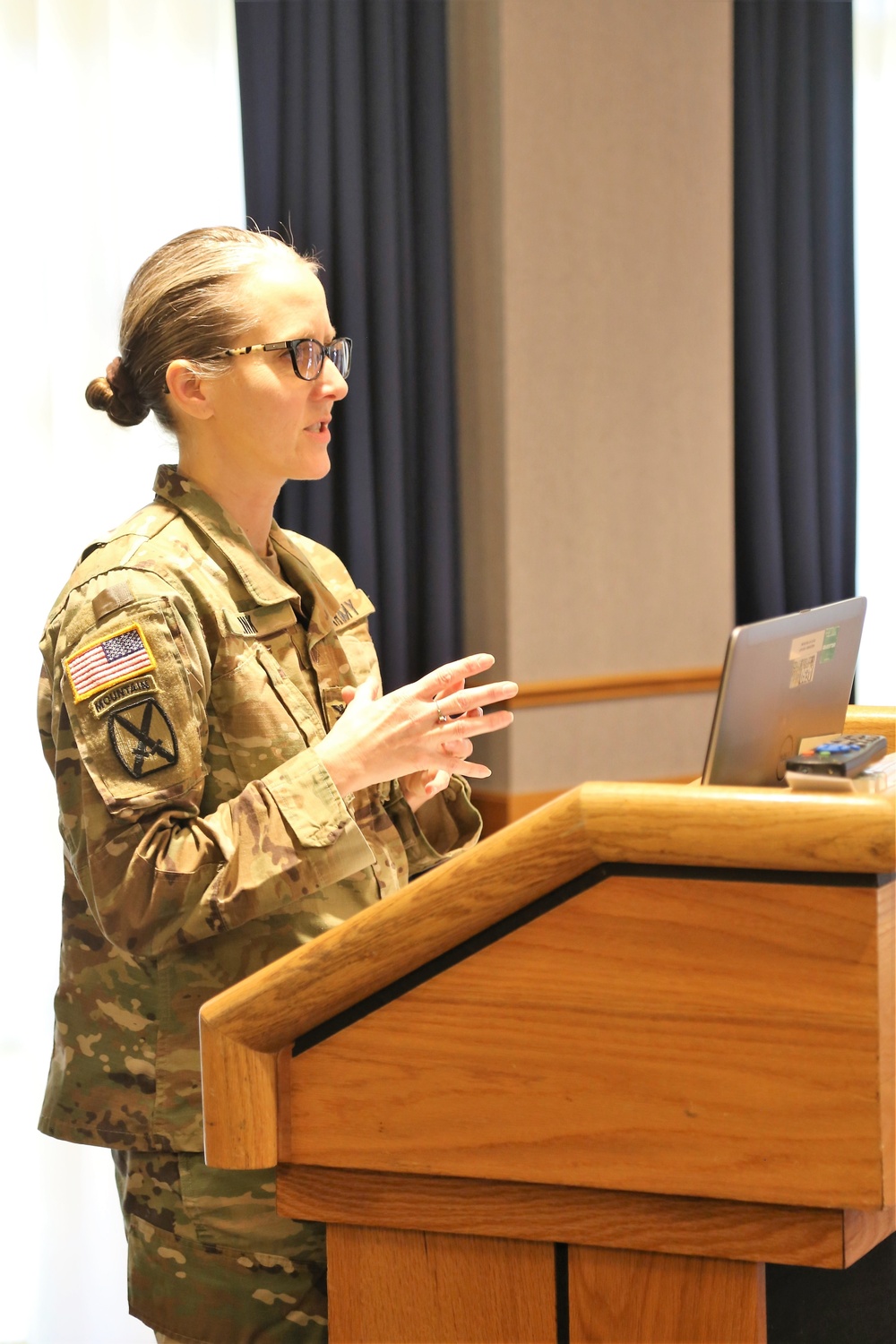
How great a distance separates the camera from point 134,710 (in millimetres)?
1157

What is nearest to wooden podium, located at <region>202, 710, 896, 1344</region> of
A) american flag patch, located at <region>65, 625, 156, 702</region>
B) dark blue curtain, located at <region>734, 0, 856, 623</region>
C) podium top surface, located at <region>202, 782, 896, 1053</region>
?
podium top surface, located at <region>202, 782, 896, 1053</region>

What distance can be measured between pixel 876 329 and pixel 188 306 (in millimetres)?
2766

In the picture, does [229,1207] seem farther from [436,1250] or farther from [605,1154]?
[605,1154]

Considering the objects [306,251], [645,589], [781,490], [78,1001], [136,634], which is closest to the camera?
[136,634]

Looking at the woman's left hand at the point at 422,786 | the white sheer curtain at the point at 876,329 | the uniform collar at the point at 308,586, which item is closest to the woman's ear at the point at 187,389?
the uniform collar at the point at 308,586

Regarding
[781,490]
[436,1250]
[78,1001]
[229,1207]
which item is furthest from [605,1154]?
[781,490]

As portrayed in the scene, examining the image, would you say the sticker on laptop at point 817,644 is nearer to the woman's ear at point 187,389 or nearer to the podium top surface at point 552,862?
the podium top surface at point 552,862

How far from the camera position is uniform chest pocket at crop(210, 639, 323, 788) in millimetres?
1285

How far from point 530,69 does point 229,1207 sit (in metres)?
2.61

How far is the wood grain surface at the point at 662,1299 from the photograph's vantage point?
2.60 ft

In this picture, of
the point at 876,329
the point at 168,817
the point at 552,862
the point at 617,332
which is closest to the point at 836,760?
the point at 552,862

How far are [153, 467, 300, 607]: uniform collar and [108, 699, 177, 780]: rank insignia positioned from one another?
238 millimetres

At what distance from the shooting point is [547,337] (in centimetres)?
306

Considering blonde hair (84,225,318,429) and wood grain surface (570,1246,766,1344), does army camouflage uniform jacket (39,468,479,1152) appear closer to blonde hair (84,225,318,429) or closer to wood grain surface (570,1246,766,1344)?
blonde hair (84,225,318,429)
